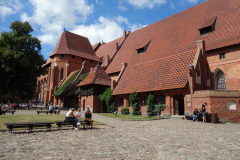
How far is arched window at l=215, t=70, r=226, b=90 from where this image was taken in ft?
73.3

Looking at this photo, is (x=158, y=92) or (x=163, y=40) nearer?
(x=158, y=92)

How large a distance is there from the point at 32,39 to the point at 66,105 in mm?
12862

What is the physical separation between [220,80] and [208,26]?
717 cm

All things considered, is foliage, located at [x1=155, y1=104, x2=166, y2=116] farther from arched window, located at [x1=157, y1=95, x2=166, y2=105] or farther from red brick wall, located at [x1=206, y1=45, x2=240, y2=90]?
red brick wall, located at [x1=206, y1=45, x2=240, y2=90]

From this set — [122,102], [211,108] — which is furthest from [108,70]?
[211,108]

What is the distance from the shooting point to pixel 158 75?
21.6 metres

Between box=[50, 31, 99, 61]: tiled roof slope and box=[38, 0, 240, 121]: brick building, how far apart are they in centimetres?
1180

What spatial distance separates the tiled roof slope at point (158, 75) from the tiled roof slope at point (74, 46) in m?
20.2

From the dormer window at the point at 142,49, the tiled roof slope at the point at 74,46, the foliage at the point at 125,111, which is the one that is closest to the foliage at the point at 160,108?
the foliage at the point at 125,111

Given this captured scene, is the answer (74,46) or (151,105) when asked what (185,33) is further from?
(74,46)

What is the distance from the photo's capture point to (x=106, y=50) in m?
45.7

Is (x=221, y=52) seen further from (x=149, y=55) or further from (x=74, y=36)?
(x=74, y=36)

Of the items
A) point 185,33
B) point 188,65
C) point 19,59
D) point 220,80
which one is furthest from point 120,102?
point 19,59

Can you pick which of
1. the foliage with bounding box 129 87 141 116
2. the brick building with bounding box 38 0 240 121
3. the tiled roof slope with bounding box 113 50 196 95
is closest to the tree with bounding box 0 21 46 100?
the brick building with bounding box 38 0 240 121
